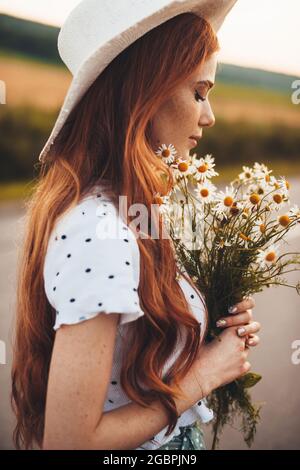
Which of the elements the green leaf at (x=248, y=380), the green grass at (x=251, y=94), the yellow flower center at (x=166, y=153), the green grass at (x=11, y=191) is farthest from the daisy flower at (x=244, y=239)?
the green grass at (x=251, y=94)

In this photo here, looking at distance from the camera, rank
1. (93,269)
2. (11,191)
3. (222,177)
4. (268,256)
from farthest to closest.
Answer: (222,177) < (11,191) < (268,256) < (93,269)

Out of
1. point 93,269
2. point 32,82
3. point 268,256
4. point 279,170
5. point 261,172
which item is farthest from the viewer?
point 279,170

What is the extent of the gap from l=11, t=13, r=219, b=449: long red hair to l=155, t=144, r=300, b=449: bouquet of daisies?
92mm

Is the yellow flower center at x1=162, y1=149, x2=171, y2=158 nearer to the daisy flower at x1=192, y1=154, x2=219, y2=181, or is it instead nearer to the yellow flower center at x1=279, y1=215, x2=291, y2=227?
the daisy flower at x1=192, y1=154, x2=219, y2=181

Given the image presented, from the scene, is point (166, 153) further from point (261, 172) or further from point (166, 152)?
point (261, 172)

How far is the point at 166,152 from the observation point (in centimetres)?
89

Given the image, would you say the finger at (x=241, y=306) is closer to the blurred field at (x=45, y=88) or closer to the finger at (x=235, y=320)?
the finger at (x=235, y=320)

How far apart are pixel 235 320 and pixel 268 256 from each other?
0.16 metres

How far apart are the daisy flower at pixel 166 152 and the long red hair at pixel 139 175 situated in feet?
0.12

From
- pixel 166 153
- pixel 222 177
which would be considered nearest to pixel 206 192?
pixel 166 153

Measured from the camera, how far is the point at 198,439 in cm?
93

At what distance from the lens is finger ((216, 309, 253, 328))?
914mm

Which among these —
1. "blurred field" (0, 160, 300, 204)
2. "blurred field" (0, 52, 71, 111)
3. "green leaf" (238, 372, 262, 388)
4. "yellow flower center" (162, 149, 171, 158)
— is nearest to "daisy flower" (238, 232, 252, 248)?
"yellow flower center" (162, 149, 171, 158)
